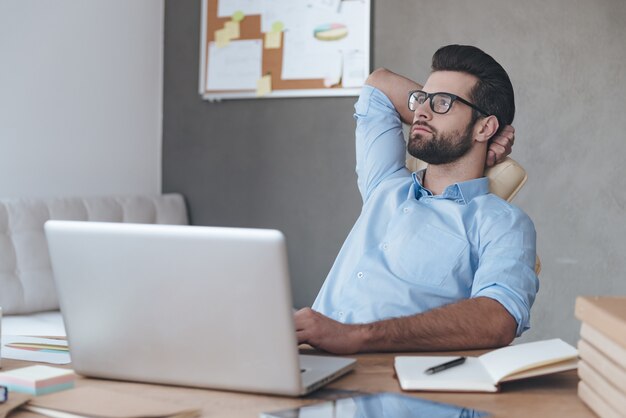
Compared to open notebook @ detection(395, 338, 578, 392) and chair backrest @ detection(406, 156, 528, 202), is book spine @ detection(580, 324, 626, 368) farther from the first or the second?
chair backrest @ detection(406, 156, 528, 202)

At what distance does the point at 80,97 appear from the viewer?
3.83 m

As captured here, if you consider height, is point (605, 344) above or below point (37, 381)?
above

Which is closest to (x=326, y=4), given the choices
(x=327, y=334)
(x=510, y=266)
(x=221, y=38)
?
(x=221, y=38)

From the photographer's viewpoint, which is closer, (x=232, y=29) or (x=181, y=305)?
(x=181, y=305)

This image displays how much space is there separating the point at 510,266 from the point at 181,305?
32.9 inches

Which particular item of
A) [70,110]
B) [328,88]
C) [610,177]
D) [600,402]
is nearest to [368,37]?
[328,88]

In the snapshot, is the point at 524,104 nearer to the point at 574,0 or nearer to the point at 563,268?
the point at 574,0

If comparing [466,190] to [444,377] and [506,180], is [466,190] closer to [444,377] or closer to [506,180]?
[506,180]

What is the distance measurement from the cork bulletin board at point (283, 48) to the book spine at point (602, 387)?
99.7 inches

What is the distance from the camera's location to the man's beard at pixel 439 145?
2086mm

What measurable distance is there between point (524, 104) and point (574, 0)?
428 mm

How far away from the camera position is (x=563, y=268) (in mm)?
3234

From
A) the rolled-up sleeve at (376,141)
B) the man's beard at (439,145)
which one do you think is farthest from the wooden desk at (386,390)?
the rolled-up sleeve at (376,141)

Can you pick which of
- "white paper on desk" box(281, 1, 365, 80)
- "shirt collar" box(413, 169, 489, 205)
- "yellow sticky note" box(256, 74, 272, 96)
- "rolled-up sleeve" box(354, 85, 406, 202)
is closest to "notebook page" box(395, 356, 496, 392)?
"shirt collar" box(413, 169, 489, 205)
